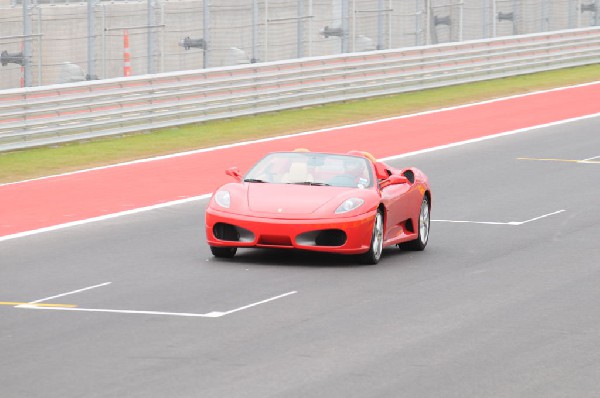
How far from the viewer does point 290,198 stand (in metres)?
14.9

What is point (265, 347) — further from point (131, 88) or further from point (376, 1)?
point (376, 1)

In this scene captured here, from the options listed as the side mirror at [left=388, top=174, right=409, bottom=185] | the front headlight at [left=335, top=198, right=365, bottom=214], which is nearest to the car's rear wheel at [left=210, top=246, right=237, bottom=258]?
the front headlight at [left=335, top=198, right=365, bottom=214]

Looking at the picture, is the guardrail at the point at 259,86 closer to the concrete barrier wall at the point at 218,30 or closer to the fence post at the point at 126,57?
the concrete barrier wall at the point at 218,30

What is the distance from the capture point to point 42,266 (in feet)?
49.0

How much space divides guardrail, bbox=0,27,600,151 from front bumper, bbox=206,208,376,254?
1109 cm

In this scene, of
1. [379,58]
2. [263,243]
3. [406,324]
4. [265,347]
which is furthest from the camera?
[379,58]

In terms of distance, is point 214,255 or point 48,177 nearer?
point 214,255

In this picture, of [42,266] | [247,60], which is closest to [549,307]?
[42,266]

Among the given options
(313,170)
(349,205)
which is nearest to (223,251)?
(313,170)

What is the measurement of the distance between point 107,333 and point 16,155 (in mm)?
14540

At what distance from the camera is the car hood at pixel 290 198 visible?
1474cm

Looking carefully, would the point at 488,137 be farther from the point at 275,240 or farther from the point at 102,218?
the point at 275,240

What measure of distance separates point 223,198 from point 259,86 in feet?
55.1

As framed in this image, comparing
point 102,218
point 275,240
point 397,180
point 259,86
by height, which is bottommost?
point 102,218
